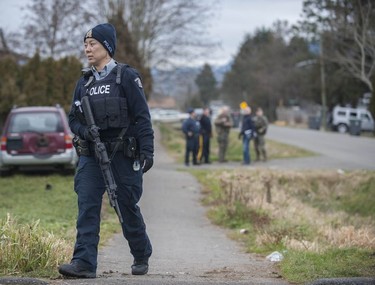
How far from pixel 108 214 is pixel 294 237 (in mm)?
3460

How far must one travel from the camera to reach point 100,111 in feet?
18.5

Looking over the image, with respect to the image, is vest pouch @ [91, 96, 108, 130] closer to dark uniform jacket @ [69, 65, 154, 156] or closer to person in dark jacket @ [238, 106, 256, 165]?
dark uniform jacket @ [69, 65, 154, 156]

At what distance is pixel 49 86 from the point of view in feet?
86.1

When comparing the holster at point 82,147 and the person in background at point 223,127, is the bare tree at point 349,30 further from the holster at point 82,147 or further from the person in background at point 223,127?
the holster at point 82,147

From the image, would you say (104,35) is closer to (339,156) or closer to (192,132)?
(192,132)

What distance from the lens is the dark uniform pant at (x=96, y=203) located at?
218 inches

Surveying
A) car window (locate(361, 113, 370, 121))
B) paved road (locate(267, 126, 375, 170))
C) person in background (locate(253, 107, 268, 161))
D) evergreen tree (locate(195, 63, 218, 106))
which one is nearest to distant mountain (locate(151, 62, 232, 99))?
car window (locate(361, 113, 370, 121))

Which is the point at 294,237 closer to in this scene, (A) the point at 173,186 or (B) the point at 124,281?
(B) the point at 124,281

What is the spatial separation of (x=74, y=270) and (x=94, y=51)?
1.84 m

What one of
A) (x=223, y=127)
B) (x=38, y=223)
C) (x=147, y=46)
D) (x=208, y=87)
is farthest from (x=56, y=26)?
(x=208, y=87)

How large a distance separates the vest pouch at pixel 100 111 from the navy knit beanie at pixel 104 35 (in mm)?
467

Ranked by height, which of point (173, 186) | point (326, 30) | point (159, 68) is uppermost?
point (326, 30)

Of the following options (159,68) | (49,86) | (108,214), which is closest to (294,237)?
(108,214)

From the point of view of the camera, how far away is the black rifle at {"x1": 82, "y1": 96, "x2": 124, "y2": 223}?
5527 millimetres
